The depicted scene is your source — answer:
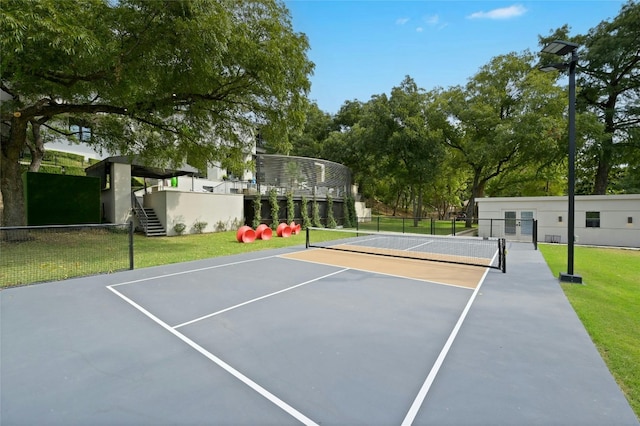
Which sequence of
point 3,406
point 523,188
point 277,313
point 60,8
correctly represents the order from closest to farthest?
point 3,406, point 277,313, point 60,8, point 523,188

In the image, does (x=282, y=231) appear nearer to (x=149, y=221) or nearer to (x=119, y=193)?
(x=149, y=221)

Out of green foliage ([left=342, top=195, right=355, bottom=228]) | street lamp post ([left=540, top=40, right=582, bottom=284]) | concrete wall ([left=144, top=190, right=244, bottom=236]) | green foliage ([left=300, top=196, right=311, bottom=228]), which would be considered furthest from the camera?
green foliage ([left=342, top=195, right=355, bottom=228])

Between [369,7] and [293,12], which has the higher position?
[293,12]

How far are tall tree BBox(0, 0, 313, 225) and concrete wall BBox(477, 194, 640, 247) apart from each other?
14.2 metres

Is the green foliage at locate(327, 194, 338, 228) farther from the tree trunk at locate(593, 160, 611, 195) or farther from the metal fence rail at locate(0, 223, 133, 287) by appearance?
the tree trunk at locate(593, 160, 611, 195)

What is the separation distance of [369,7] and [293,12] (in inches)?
137

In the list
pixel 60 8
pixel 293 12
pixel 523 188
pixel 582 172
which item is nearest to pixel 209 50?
pixel 60 8

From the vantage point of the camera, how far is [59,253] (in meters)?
10.9

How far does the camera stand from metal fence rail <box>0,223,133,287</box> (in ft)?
24.7

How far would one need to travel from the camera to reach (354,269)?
8477 mm

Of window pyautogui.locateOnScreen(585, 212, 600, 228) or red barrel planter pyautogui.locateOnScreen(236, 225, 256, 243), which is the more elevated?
window pyautogui.locateOnScreen(585, 212, 600, 228)

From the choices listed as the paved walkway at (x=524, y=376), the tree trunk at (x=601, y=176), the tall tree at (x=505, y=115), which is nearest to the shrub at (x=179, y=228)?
the paved walkway at (x=524, y=376)

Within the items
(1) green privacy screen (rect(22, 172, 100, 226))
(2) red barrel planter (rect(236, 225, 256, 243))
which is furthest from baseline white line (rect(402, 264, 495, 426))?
(1) green privacy screen (rect(22, 172, 100, 226))

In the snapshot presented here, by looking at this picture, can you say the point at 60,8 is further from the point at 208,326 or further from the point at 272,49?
the point at 208,326
